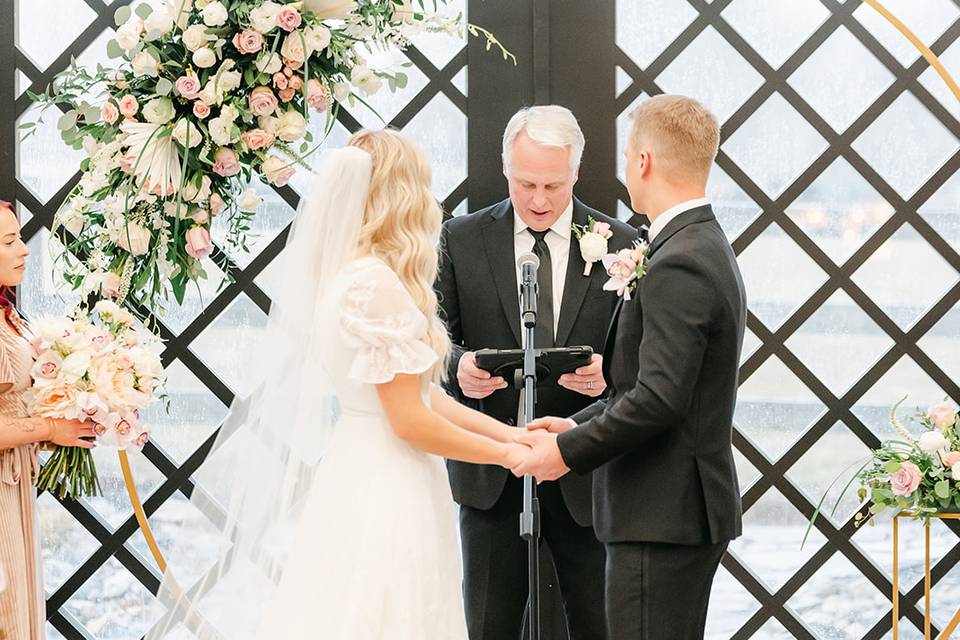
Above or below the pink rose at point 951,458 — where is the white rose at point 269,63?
above

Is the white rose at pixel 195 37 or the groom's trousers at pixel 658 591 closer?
the groom's trousers at pixel 658 591

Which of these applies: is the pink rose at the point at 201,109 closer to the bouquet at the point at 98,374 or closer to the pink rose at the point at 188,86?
the pink rose at the point at 188,86

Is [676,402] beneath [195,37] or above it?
beneath

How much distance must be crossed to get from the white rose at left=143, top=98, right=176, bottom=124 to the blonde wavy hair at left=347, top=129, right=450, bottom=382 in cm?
66

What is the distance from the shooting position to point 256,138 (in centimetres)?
306

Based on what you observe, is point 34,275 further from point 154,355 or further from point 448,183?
point 448,183

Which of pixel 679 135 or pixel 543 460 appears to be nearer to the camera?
pixel 679 135

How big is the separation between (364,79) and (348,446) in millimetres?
1056

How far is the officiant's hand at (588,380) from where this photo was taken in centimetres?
307

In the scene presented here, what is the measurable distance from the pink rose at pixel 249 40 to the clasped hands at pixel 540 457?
4.00ft

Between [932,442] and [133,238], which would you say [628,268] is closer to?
[932,442]

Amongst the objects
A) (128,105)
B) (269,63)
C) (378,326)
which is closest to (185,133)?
(128,105)

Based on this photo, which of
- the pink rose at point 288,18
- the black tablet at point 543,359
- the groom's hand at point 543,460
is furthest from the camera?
the pink rose at point 288,18

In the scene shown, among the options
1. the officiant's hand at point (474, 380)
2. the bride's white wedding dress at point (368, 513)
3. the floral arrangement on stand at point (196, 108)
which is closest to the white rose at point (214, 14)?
the floral arrangement on stand at point (196, 108)
